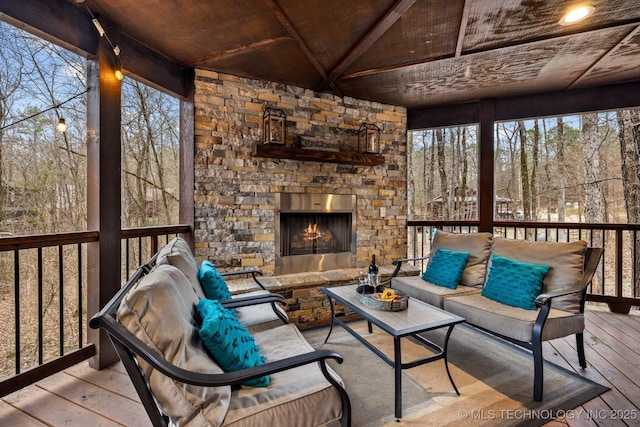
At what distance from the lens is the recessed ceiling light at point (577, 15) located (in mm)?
2170

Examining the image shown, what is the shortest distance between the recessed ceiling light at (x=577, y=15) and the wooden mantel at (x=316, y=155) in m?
2.11

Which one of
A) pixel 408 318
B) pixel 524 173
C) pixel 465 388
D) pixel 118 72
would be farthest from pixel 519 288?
pixel 524 173

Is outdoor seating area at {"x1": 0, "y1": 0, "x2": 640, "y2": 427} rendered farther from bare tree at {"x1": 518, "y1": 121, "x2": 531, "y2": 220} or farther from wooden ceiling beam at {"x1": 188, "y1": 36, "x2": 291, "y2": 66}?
bare tree at {"x1": 518, "y1": 121, "x2": 531, "y2": 220}

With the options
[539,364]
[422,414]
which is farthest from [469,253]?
[422,414]

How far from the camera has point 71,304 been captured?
13.6ft

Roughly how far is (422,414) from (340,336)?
3.86 feet

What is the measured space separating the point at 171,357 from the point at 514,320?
223cm

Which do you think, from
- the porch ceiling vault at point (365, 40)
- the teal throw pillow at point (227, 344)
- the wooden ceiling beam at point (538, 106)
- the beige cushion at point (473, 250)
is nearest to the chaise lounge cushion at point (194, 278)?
the teal throw pillow at point (227, 344)

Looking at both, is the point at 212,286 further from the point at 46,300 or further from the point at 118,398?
the point at 46,300

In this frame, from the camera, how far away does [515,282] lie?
2449 millimetres

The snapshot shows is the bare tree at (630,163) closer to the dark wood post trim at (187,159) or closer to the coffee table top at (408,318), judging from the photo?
the coffee table top at (408,318)

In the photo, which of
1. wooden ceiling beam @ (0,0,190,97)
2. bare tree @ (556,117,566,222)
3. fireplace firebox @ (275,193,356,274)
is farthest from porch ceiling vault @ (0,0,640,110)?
bare tree @ (556,117,566,222)

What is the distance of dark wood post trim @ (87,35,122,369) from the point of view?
7.55ft

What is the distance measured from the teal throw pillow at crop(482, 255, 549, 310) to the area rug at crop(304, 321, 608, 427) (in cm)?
50
